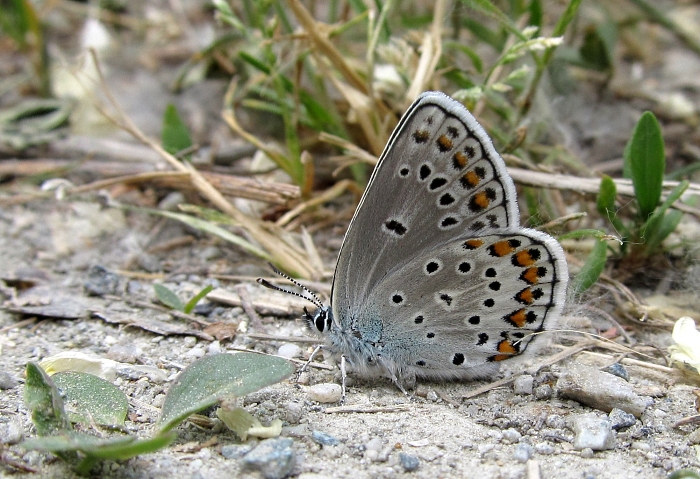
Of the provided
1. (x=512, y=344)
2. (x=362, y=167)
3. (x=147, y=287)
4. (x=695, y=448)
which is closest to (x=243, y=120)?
(x=362, y=167)

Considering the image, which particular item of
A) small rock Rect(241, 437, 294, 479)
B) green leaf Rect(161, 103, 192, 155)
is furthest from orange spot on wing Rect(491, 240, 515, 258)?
green leaf Rect(161, 103, 192, 155)

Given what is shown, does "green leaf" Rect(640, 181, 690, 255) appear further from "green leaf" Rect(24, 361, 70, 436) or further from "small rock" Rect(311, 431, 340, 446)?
"green leaf" Rect(24, 361, 70, 436)

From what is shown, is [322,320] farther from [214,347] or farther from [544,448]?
[544,448]


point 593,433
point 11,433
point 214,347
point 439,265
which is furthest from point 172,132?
point 593,433

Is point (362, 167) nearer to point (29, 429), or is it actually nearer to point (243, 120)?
point (243, 120)

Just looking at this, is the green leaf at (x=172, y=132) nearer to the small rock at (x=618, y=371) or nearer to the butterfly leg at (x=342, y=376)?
the butterfly leg at (x=342, y=376)
